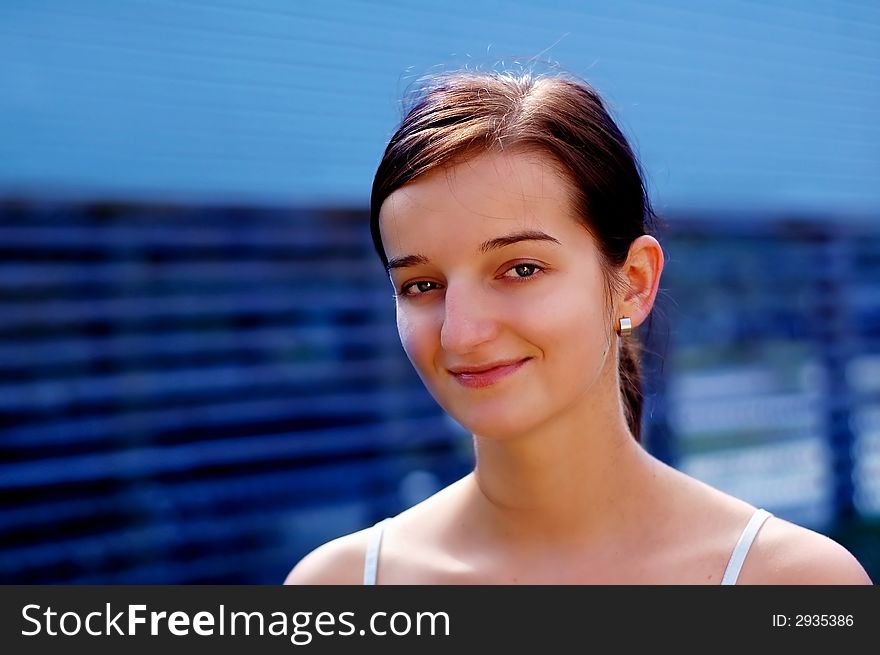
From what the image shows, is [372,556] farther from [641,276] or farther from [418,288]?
[641,276]

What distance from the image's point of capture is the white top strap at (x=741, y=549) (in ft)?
5.10

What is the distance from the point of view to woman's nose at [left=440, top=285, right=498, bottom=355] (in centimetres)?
142

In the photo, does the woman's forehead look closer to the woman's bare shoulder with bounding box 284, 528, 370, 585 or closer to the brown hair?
the brown hair

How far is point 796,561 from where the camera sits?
152 centimetres

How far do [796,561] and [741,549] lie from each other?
0.08 m

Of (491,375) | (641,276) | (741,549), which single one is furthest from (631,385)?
(491,375)

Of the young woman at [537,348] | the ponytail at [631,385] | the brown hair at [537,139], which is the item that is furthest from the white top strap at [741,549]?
the brown hair at [537,139]

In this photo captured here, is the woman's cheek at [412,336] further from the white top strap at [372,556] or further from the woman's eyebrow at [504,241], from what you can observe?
the white top strap at [372,556]

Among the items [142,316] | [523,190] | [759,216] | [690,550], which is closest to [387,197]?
[523,190]

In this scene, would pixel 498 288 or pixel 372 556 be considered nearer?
pixel 498 288

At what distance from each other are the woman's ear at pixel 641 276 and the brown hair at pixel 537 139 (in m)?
0.02

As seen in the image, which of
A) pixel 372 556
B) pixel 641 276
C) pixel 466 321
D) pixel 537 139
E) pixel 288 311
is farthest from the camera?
pixel 288 311

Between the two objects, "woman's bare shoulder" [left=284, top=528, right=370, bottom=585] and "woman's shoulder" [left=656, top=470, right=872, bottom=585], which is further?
"woman's bare shoulder" [left=284, top=528, right=370, bottom=585]

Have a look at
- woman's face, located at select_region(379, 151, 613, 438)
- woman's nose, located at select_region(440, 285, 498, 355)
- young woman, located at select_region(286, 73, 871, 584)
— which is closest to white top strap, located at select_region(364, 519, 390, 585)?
young woman, located at select_region(286, 73, 871, 584)
